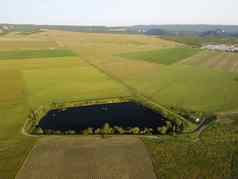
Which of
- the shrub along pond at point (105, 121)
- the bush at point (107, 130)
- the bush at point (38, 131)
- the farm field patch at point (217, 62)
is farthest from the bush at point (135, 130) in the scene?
the farm field patch at point (217, 62)

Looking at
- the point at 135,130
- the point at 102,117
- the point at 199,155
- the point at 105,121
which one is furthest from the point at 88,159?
the point at 102,117

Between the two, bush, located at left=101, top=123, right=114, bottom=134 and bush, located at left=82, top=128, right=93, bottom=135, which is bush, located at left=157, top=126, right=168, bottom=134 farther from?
bush, located at left=82, top=128, right=93, bottom=135

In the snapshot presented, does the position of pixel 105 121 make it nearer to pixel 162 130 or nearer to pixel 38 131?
pixel 162 130

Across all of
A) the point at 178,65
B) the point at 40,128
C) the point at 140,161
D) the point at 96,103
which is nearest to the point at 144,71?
the point at 178,65

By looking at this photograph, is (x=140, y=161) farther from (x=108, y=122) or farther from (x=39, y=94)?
(x=39, y=94)

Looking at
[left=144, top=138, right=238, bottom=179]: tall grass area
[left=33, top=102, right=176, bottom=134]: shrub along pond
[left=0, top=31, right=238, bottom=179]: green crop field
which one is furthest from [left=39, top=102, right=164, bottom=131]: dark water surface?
[left=144, top=138, right=238, bottom=179]: tall grass area

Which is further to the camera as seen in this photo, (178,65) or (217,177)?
(178,65)

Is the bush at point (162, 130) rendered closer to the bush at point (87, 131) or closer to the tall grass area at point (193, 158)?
the tall grass area at point (193, 158)
